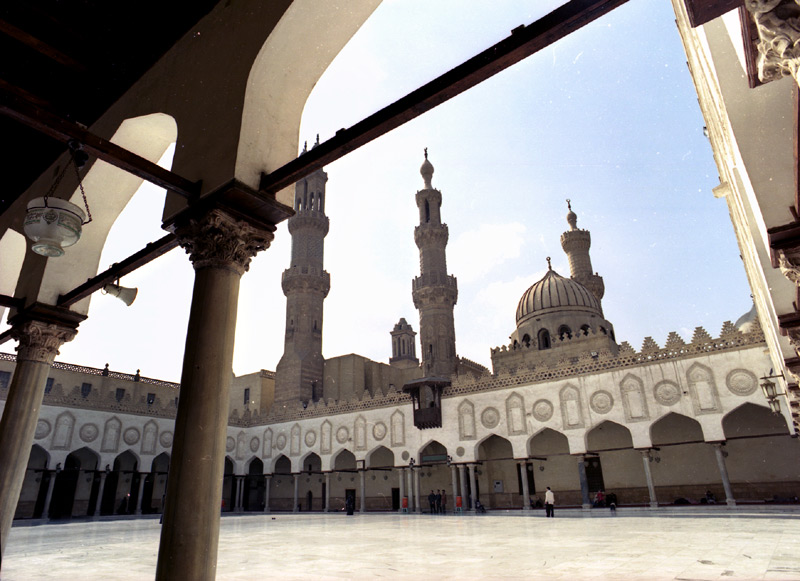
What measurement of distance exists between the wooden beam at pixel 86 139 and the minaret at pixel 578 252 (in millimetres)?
32789

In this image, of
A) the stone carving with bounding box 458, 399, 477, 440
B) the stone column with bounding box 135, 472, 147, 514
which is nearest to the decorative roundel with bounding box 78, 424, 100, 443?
the stone column with bounding box 135, 472, 147, 514

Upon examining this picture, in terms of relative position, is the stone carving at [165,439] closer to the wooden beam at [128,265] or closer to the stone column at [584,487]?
the stone column at [584,487]

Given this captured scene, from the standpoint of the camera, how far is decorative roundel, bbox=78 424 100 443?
896 inches

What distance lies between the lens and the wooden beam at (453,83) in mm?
2959

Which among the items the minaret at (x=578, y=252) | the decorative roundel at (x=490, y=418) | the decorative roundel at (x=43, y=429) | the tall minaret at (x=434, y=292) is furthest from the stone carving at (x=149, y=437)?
the minaret at (x=578, y=252)

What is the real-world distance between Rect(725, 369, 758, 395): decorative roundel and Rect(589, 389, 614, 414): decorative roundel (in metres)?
3.79

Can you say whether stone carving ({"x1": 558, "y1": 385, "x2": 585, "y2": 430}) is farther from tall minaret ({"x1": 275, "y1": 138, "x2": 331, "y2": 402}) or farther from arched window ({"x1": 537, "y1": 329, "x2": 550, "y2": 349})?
tall minaret ({"x1": 275, "y1": 138, "x2": 331, "y2": 402})

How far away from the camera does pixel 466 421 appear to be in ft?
72.3

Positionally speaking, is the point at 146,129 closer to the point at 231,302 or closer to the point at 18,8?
the point at 18,8

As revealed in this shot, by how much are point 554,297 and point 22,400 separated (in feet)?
86.9

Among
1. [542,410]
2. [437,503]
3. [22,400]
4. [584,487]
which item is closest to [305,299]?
[437,503]

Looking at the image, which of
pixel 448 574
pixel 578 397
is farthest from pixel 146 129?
pixel 578 397

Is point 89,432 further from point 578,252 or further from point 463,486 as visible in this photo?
point 578,252

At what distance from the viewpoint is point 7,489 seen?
5348 mm
